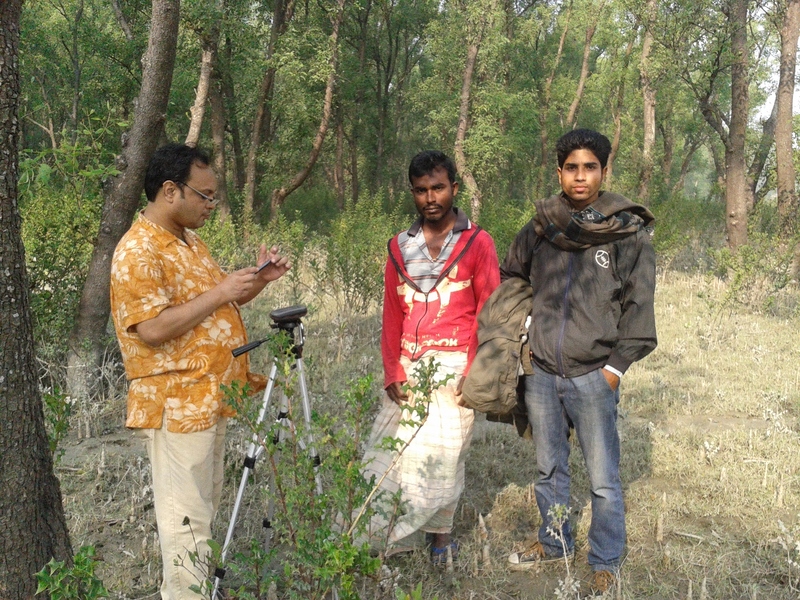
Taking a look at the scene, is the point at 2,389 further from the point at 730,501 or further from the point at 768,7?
the point at 768,7

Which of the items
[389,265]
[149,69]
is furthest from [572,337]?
[149,69]

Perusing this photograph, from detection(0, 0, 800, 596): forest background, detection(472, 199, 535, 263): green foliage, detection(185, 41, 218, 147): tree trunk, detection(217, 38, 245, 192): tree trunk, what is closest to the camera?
detection(0, 0, 800, 596): forest background

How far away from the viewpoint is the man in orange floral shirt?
2490 mm

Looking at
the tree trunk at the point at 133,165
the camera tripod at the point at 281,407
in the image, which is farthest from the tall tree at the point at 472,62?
the camera tripod at the point at 281,407

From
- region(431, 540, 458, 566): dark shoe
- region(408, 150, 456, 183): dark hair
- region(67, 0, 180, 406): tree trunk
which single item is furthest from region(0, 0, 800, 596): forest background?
region(431, 540, 458, 566): dark shoe

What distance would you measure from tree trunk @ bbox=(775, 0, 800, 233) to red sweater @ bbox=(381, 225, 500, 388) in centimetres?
1019

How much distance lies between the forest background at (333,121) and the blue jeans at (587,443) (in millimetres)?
2155

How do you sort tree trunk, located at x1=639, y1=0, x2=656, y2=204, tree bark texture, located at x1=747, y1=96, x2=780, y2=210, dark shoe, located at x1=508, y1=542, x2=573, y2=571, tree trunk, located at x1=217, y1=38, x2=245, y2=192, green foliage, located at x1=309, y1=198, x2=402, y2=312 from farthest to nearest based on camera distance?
1. tree bark texture, located at x1=747, y1=96, x2=780, y2=210
2. tree trunk, located at x1=217, y1=38, x2=245, y2=192
3. tree trunk, located at x1=639, y1=0, x2=656, y2=204
4. green foliage, located at x1=309, y1=198, x2=402, y2=312
5. dark shoe, located at x1=508, y1=542, x2=573, y2=571

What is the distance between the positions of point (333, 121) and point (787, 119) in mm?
16052

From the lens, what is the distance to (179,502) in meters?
2.60

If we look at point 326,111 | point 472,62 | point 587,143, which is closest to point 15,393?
point 587,143

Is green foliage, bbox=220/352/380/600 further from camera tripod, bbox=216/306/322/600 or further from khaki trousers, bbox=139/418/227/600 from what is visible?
khaki trousers, bbox=139/418/227/600

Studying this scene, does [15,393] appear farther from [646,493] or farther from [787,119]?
[787,119]

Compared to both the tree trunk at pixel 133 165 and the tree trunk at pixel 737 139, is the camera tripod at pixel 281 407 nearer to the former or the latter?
the tree trunk at pixel 133 165
